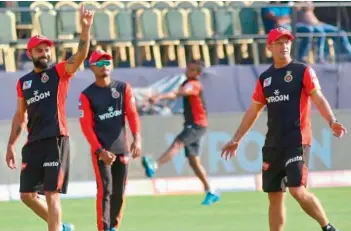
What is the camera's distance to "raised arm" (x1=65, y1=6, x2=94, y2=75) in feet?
36.6

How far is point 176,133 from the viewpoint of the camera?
66.5 ft

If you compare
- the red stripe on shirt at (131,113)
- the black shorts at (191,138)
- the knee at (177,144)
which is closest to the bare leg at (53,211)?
the red stripe on shirt at (131,113)

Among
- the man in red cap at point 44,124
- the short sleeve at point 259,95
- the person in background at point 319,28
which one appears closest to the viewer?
the short sleeve at point 259,95

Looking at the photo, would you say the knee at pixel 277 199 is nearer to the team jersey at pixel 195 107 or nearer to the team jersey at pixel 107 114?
the team jersey at pixel 107 114

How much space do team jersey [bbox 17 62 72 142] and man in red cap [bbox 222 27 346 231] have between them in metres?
2.07

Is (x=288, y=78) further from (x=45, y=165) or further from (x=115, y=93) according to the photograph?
(x=45, y=165)

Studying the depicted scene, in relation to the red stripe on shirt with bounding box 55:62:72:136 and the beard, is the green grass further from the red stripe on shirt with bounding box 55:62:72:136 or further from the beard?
the beard

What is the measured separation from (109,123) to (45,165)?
50.9 inches

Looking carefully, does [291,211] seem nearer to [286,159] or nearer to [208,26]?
[286,159]

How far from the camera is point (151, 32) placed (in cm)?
2214

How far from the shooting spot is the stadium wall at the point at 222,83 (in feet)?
66.6

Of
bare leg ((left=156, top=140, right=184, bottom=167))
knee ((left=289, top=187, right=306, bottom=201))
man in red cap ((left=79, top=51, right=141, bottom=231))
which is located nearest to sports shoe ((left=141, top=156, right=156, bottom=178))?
bare leg ((left=156, top=140, right=184, bottom=167))

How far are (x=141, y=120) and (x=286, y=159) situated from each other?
8.89 meters

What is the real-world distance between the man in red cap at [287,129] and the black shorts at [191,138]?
6.91 meters
